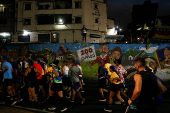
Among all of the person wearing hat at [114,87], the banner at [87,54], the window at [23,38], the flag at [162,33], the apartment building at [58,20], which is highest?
the apartment building at [58,20]

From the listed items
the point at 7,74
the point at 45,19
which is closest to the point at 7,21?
the point at 45,19

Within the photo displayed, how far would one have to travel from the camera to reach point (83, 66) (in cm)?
1369

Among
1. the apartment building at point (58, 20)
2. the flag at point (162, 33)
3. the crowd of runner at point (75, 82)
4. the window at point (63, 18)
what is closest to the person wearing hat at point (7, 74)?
the crowd of runner at point (75, 82)

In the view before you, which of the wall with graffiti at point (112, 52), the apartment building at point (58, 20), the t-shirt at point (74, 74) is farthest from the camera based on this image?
the apartment building at point (58, 20)

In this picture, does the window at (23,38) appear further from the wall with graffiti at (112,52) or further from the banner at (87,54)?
the banner at (87,54)

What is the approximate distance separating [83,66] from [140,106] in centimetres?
1031

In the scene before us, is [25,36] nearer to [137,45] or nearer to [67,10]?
[67,10]

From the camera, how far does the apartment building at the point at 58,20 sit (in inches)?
1309

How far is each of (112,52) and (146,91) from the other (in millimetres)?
10148

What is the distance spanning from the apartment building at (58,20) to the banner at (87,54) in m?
19.2

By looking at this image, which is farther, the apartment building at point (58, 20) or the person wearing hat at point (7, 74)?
the apartment building at point (58, 20)

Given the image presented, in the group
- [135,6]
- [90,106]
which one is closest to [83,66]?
[90,106]

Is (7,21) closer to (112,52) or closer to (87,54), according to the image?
(87,54)

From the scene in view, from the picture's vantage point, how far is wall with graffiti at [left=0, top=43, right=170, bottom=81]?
42.8ft
